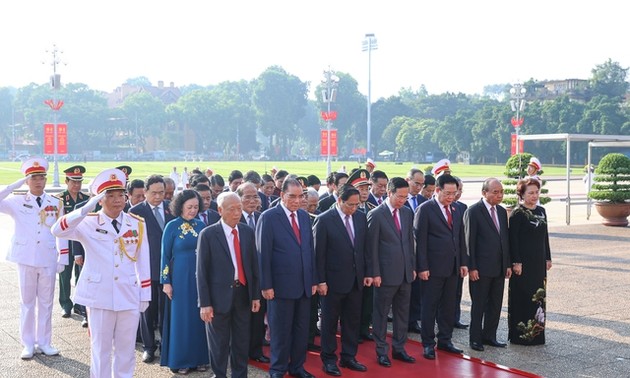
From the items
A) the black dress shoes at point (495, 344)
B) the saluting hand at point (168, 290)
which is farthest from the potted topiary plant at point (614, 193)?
the saluting hand at point (168, 290)

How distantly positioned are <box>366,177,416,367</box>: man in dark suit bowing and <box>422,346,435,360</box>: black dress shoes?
0.69ft

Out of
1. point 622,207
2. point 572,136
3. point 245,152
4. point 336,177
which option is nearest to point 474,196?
point 622,207

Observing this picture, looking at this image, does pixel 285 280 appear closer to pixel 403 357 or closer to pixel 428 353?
pixel 403 357

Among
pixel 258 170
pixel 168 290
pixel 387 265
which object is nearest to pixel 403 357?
pixel 387 265

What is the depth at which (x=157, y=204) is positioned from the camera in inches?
270

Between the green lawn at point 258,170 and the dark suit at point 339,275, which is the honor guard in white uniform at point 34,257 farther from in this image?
the green lawn at point 258,170

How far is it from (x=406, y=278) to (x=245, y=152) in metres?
95.9

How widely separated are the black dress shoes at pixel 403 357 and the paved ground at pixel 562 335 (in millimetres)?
160

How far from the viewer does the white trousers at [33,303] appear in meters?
6.66

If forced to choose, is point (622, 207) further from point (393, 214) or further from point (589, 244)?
point (393, 214)

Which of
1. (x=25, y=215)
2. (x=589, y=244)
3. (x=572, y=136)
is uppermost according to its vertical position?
(x=572, y=136)

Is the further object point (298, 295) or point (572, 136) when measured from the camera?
point (572, 136)

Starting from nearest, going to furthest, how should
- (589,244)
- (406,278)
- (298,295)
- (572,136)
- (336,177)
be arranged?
(298,295)
(406,278)
(336,177)
(589,244)
(572,136)

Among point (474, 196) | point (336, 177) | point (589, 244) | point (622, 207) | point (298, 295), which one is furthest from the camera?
point (474, 196)
